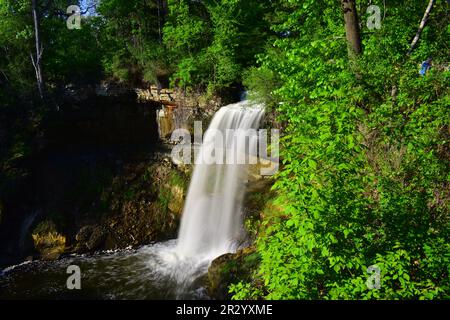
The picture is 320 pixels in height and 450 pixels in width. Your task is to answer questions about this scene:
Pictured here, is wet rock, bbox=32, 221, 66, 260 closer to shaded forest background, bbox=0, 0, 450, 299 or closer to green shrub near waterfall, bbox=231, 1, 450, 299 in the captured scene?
shaded forest background, bbox=0, 0, 450, 299

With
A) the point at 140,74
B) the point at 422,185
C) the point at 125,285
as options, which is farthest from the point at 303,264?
the point at 140,74

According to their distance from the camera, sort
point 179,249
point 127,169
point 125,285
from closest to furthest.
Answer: point 125,285 < point 179,249 < point 127,169

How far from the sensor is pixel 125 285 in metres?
11.1

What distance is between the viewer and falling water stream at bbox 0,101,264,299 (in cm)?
1091

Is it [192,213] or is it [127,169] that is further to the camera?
[127,169]

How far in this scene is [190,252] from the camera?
1294 centimetres

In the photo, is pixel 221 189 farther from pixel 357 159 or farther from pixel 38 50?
pixel 38 50

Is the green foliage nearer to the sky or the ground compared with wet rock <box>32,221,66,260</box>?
nearer to the sky

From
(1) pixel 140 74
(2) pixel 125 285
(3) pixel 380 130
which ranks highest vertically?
(1) pixel 140 74

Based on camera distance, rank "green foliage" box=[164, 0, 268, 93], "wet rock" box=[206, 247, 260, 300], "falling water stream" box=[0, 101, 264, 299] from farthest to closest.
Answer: "green foliage" box=[164, 0, 268, 93] → "falling water stream" box=[0, 101, 264, 299] → "wet rock" box=[206, 247, 260, 300]

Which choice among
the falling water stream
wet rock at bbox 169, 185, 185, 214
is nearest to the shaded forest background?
the falling water stream

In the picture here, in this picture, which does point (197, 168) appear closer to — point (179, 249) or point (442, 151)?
point (179, 249)

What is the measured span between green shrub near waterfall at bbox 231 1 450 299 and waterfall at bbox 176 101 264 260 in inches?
253

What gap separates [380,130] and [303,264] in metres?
3.14
